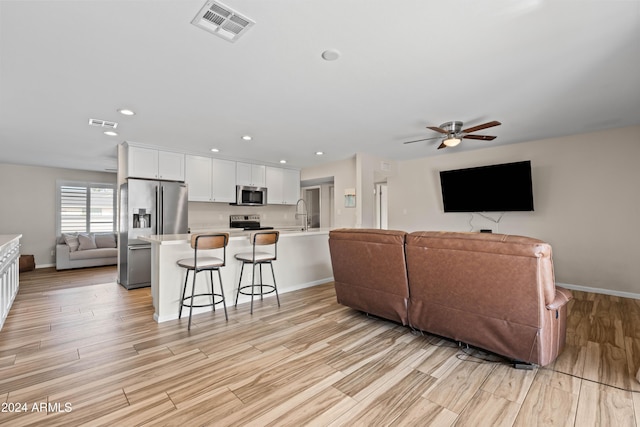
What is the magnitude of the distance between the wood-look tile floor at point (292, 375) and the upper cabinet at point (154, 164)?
7.93 ft

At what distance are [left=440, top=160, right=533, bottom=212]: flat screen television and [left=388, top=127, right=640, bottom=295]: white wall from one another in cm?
30

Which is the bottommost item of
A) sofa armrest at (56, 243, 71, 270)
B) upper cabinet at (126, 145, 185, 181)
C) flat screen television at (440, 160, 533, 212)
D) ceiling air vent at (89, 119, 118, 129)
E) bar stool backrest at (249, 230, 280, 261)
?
sofa armrest at (56, 243, 71, 270)

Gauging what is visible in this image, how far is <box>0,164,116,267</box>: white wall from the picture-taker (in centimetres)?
643

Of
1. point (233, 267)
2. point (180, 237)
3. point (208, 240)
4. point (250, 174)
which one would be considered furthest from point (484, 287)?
point (250, 174)

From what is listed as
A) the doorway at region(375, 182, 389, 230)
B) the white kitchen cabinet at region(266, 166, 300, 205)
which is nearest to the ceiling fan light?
the white kitchen cabinet at region(266, 166, 300, 205)

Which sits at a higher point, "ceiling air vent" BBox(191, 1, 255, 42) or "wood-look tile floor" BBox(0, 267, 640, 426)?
"ceiling air vent" BBox(191, 1, 255, 42)

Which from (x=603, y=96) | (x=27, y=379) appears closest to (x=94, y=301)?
(x=27, y=379)

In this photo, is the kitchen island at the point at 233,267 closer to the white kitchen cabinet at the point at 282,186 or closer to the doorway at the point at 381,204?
the white kitchen cabinet at the point at 282,186

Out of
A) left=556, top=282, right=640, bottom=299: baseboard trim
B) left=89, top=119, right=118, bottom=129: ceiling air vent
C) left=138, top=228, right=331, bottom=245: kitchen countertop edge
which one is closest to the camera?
left=138, top=228, right=331, bottom=245: kitchen countertop edge

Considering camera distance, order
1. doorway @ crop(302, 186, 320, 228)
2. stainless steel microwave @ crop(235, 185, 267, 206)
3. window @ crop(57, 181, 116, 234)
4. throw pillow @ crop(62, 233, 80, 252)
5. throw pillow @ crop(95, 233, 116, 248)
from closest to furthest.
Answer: stainless steel microwave @ crop(235, 185, 267, 206), throw pillow @ crop(62, 233, 80, 252), throw pillow @ crop(95, 233, 116, 248), window @ crop(57, 181, 116, 234), doorway @ crop(302, 186, 320, 228)

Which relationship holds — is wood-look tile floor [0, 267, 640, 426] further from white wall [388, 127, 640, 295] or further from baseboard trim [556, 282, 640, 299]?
white wall [388, 127, 640, 295]

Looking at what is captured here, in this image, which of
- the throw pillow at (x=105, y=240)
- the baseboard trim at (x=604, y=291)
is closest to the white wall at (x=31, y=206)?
the throw pillow at (x=105, y=240)

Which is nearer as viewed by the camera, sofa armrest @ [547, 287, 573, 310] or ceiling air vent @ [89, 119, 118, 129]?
sofa armrest @ [547, 287, 573, 310]

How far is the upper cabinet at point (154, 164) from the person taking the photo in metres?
4.74
